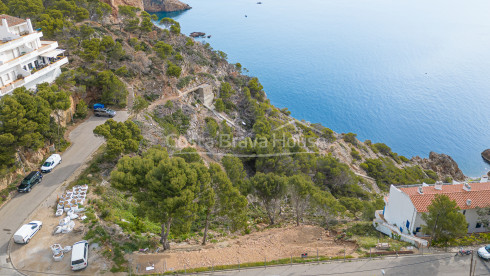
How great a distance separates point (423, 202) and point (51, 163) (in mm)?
37201

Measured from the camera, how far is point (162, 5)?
166750 mm

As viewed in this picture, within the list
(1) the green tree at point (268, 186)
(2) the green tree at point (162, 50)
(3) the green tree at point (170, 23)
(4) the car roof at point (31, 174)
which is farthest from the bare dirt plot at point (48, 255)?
(3) the green tree at point (170, 23)

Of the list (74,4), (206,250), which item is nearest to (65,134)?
(206,250)

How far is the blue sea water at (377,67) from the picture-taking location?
88.4m

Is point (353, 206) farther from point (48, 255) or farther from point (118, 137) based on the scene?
point (48, 255)

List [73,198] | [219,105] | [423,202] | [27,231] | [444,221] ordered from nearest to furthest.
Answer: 1. [27,231]
2. [444,221]
3. [73,198]
4. [423,202]
5. [219,105]

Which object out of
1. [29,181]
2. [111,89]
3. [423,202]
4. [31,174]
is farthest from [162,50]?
[423,202]

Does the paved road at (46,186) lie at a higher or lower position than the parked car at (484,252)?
higher

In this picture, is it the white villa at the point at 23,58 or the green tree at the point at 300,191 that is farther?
the white villa at the point at 23,58

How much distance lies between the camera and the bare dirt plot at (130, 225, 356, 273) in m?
26.6

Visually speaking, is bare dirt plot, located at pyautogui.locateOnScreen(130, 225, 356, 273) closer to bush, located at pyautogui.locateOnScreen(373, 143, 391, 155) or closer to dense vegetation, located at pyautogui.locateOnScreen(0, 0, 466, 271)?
dense vegetation, located at pyautogui.locateOnScreen(0, 0, 466, 271)

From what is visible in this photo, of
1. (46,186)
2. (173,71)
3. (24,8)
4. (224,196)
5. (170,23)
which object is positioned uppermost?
(170,23)

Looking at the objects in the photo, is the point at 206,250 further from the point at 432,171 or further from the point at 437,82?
the point at 437,82

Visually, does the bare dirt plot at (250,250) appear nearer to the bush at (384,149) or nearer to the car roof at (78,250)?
the car roof at (78,250)
